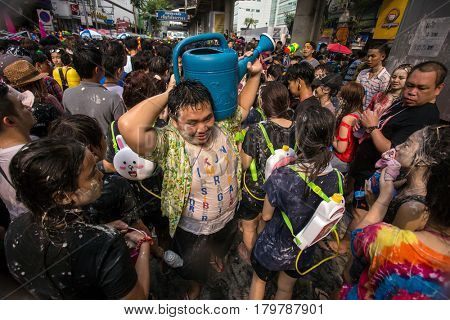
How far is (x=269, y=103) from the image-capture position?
2.10m

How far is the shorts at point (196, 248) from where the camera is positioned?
180 cm

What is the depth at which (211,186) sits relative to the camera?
162 cm

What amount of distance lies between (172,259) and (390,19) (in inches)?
559

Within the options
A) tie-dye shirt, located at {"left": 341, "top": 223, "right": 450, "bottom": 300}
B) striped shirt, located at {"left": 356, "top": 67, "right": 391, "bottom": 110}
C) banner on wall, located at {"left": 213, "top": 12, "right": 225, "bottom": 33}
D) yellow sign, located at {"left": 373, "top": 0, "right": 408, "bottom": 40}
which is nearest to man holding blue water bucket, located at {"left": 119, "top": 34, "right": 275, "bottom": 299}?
tie-dye shirt, located at {"left": 341, "top": 223, "right": 450, "bottom": 300}

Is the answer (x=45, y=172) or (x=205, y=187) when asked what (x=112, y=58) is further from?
(x=45, y=172)

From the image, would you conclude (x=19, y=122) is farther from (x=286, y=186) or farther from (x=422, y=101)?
(x=422, y=101)

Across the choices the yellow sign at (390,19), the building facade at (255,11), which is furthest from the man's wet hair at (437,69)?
the building facade at (255,11)

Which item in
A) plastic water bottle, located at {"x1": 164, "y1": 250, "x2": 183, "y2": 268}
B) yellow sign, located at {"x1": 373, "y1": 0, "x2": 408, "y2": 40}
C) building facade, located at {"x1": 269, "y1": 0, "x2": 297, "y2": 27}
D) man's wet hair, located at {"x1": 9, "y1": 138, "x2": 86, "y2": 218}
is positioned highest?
building facade, located at {"x1": 269, "y1": 0, "x2": 297, "y2": 27}

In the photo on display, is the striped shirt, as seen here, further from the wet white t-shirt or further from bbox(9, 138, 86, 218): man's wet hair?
bbox(9, 138, 86, 218): man's wet hair

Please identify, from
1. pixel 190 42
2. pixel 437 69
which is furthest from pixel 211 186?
pixel 437 69

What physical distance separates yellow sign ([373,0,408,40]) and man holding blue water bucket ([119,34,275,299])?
1206cm

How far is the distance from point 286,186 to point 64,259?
1.22 meters

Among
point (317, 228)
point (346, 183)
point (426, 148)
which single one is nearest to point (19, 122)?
point (317, 228)

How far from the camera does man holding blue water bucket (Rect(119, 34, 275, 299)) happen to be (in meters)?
1.35
